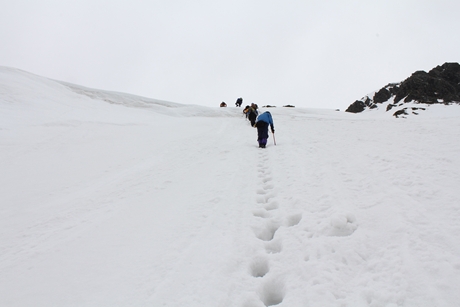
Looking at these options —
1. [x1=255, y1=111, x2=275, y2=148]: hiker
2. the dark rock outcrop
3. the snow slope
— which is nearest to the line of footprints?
the snow slope

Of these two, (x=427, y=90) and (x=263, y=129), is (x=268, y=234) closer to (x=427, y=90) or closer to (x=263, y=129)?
(x=263, y=129)

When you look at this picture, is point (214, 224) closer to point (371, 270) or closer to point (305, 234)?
point (305, 234)

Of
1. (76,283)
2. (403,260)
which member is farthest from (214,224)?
(403,260)

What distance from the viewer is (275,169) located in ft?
20.7

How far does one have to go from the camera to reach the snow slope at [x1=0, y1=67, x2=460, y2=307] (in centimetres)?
238

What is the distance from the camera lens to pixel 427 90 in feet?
164

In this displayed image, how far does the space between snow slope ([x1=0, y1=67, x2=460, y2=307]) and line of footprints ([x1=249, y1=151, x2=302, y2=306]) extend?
0.06 feet

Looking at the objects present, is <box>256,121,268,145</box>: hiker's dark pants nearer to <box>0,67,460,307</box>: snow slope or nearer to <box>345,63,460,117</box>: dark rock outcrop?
<box>0,67,460,307</box>: snow slope

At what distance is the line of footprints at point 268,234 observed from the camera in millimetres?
2556

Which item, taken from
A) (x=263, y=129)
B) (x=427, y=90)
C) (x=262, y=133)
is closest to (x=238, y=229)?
(x=262, y=133)

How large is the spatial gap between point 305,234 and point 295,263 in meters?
0.55

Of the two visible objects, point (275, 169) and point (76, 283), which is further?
point (275, 169)

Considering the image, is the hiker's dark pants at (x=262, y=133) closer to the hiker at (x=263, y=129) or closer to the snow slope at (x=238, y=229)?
the hiker at (x=263, y=129)

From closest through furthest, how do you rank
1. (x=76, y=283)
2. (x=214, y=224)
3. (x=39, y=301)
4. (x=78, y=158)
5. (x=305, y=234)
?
1. (x=39, y=301)
2. (x=76, y=283)
3. (x=305, y=234)
4. (x=214, y=224)
5. (x=78, y=158)
